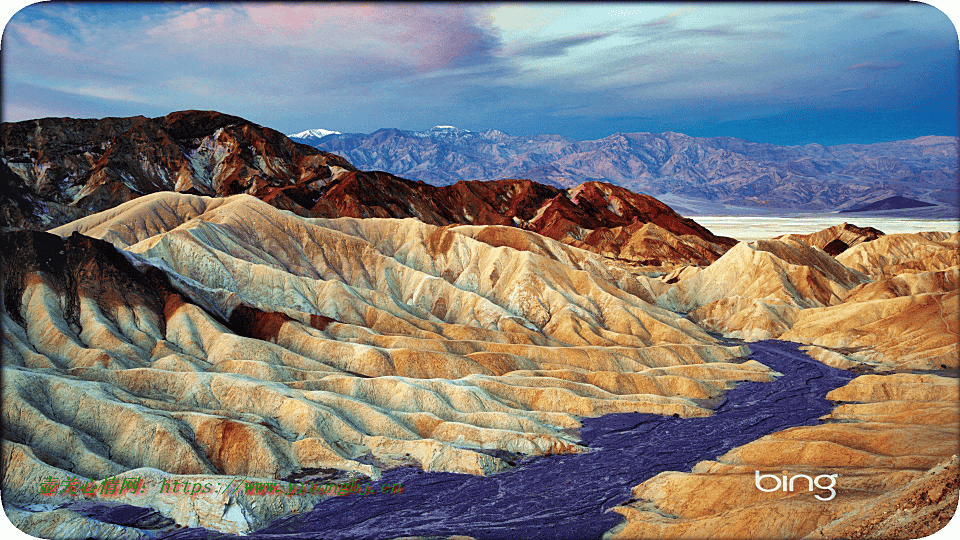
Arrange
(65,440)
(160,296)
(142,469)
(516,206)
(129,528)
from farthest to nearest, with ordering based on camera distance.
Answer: (516,206) → (160,296) → (65,440) → (142,469) → (129,528)

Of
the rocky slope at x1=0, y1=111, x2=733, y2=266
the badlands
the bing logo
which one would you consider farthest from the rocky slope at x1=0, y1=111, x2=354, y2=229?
the bing logo

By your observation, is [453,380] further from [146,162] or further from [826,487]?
[146,162]

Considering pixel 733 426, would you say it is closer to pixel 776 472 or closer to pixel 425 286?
pixel 776 472

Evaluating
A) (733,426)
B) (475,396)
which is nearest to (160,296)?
(475,396)

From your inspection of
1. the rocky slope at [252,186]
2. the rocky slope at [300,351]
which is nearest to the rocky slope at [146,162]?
the rocky slope at [252,186]

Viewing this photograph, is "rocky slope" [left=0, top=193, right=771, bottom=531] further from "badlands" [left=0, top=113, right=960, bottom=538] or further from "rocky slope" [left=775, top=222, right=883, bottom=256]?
"rocky slope" [left=775, top=222, right=883, bottom=256]

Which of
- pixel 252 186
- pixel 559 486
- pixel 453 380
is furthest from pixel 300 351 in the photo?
pixel 252 186

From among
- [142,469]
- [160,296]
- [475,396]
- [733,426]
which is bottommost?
[733,426]
